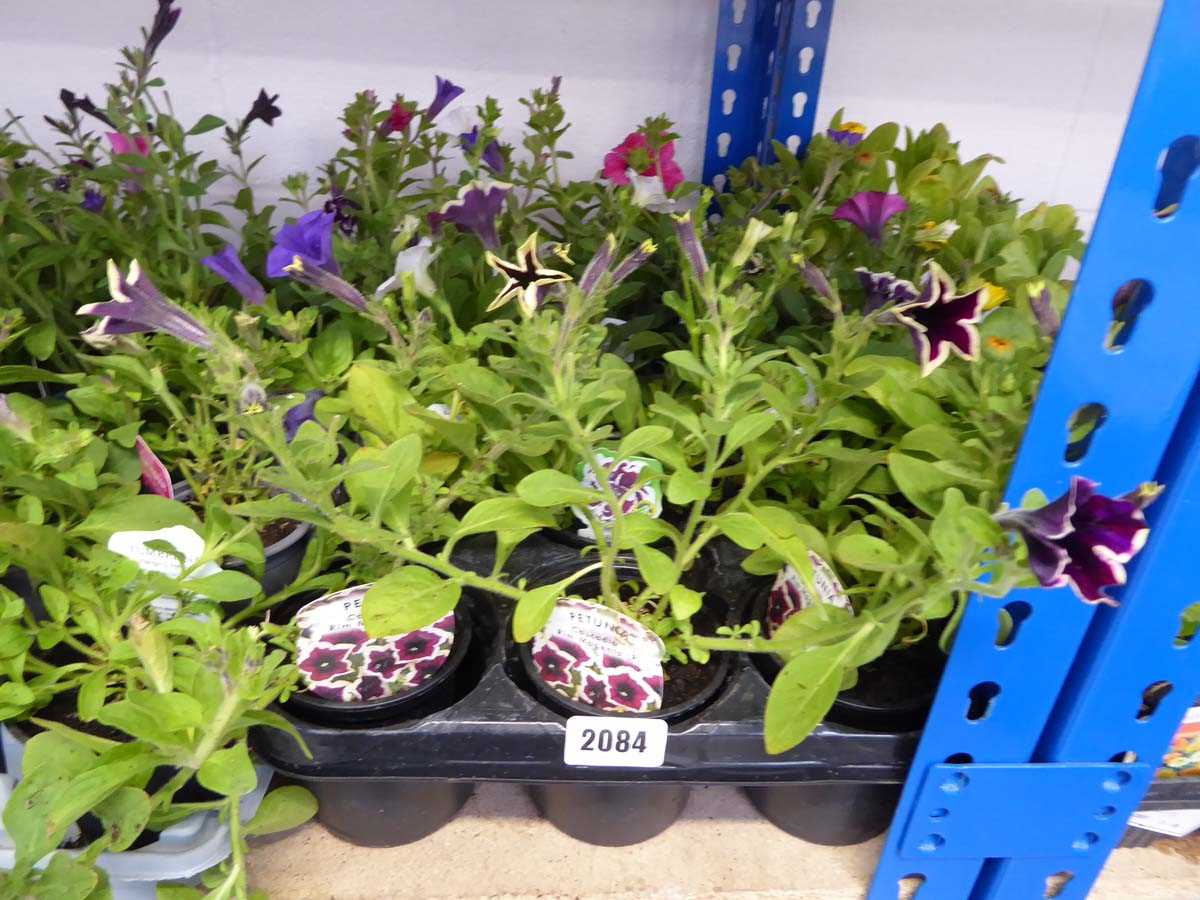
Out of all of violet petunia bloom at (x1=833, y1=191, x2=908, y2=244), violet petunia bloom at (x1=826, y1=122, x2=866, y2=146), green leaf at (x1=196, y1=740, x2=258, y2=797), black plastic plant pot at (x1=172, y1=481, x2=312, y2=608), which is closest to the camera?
green leaf at (x1=196, y1=740, x2=258, y2=797)

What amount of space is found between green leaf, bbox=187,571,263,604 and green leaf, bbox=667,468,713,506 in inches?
11.6

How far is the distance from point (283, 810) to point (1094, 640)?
22.5 inches

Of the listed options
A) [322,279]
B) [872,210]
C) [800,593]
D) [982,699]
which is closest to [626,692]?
[800,593]

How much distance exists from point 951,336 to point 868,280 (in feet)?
0.53

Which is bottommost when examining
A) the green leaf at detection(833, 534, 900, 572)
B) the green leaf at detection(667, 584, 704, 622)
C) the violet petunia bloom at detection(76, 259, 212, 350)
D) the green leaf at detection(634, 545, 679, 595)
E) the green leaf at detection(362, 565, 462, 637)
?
the green leaf at detection(667, 584, 704, 622)

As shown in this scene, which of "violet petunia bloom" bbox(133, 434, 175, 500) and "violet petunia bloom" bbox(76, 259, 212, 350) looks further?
"violet petunia bloom" bbox(133, 434, 175, 500)

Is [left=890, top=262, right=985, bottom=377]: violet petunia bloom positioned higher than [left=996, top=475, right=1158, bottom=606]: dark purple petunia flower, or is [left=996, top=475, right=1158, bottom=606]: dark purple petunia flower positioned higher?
[left=890, top=262, right=985, bottom=377]: violet petunia bloom

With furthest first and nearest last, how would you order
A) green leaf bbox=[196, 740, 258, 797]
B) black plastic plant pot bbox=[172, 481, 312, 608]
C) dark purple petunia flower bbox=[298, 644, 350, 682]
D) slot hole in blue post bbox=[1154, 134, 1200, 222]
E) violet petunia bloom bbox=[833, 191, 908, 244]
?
violet petunia bloom bbox=[833, 191, 908, 244] < black plastic plant pot bbox=[172, 481, 312, 608] < dark purple petunia flower bbox=[298, 644, 350, 682] < green leaf bbox=[196, 740, 258, 797] < slot hole in blue post bbox=[1154, 134, 1200, 222]

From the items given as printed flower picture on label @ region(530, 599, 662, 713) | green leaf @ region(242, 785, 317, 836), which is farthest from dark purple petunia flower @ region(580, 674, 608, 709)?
green leaf @ region(242, 785, 317, 836)

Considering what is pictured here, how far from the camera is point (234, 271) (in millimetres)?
665

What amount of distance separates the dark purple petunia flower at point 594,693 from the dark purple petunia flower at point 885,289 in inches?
13.4

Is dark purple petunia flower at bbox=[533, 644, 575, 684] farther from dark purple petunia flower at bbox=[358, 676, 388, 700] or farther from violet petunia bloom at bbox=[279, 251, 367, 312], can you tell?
violet petunia bloom at bbox=[279, 251, 367, 312]

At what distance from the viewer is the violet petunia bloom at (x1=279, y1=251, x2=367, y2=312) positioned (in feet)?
2.04

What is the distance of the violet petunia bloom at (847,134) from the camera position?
1.00 meters
